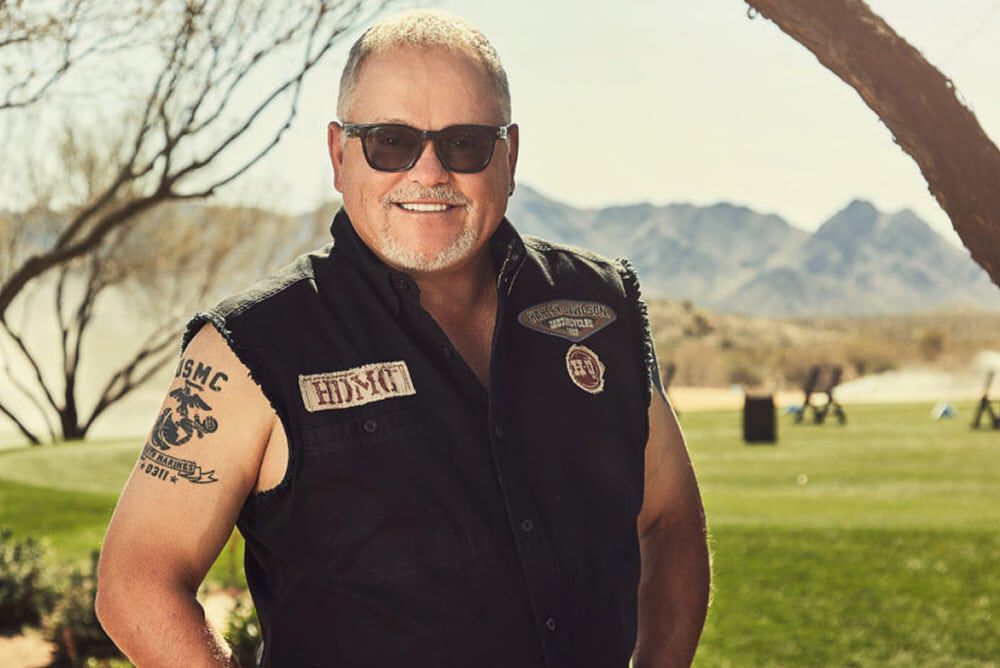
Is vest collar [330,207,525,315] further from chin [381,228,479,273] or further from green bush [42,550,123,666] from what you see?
green bush [42,550,123,666]

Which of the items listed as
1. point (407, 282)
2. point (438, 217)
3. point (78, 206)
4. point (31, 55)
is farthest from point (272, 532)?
point (78, 206)

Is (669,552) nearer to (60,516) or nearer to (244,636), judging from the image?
(244,636)

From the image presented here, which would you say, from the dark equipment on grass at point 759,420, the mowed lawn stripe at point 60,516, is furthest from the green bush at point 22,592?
the dark equipment on grass at point 759,420

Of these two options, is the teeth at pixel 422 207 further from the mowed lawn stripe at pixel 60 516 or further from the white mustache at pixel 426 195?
the mowed lawn stripe at pixel 60 516

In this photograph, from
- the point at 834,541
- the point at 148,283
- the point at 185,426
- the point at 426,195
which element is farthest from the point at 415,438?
the point at 148,283

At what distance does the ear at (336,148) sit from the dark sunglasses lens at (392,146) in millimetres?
112

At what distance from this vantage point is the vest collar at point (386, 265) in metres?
2.50

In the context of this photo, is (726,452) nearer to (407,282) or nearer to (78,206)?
(78,206)

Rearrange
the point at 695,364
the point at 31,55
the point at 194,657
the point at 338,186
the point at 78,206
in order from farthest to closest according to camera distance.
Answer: the point at 695,364, the point at 78,206, the point at 31,55, the point at 338,186, the point at 194,657

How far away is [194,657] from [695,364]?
51897 mm

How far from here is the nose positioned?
258 cm

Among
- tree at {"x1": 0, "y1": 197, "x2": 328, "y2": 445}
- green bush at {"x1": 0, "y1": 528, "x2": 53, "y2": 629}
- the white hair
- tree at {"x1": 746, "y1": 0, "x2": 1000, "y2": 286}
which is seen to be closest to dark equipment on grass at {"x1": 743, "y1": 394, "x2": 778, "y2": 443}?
green bush at {"x1": 0, "y1": 528, "x2": 53, "y2": 629}

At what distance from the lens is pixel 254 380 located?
7.54 feet

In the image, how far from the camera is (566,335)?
2.68 m
